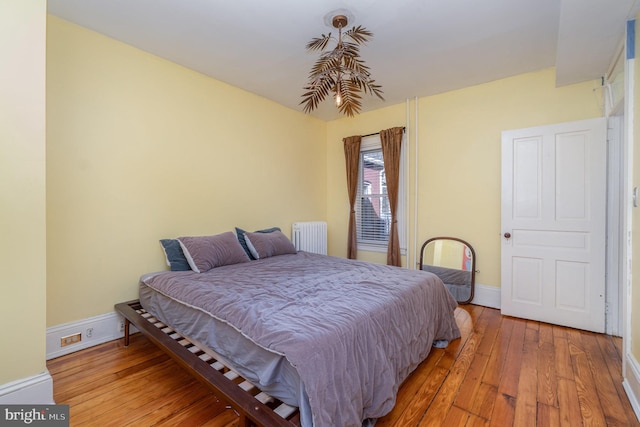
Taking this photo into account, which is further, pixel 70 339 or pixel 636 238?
pixel 70 339

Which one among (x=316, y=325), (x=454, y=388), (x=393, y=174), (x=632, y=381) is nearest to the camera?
(x=316, y=325)

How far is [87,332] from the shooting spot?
2369 millimetres

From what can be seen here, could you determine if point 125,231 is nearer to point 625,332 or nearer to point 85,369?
point 85,369

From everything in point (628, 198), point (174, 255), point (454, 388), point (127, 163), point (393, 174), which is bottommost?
point (454, 388)

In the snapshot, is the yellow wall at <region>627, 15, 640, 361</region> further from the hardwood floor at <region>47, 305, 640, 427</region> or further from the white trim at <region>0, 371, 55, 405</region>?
the white trim at <region>0, 371, 55, 405</region>

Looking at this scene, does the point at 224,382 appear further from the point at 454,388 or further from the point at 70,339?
the point at 70,339

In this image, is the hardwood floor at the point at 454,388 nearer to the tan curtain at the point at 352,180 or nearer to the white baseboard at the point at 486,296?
the white baseboard at the point at 486,296

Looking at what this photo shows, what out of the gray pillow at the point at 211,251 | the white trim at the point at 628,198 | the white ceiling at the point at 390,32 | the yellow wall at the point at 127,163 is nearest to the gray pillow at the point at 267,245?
the gray pillow at the point at 211,251

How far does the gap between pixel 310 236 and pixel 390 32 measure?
2.81 meters

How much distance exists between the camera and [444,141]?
3.67m

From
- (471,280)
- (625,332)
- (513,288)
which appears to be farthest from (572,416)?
(471,280)

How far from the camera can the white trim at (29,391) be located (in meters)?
1.52

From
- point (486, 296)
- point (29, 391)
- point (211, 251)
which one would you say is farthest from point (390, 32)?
point (29, 391)

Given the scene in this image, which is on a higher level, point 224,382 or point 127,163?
point 127,163
